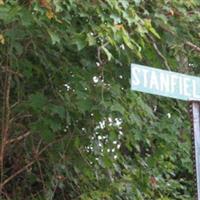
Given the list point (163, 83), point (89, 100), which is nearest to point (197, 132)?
point (163, 83)

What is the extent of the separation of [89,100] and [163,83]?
0.96 metres

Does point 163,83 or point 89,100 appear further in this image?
point 89,100

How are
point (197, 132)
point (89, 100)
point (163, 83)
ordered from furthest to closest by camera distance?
point (89, 100) → point (163, 83) → point (197, 132)

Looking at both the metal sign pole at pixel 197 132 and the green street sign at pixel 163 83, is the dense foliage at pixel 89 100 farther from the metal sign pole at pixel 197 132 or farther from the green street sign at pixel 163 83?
the metal sign pole at pixel 197 132

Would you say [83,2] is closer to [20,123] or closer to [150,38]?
[150,38]

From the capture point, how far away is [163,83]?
2100 millimetres

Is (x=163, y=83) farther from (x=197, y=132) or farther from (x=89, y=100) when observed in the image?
(x=89, y=100)

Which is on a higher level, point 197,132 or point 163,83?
point 163,83

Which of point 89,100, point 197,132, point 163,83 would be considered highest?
point 89,100

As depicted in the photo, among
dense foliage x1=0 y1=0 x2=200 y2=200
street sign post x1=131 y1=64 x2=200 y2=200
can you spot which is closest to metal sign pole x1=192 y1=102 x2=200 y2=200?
street sign post x1=131 y1=64 x2=200 y2=200

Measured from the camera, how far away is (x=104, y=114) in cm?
307

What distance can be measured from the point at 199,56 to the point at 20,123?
117cm

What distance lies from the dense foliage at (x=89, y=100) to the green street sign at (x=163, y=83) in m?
0.45

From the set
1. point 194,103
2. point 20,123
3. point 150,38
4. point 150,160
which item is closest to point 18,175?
point 20,123
